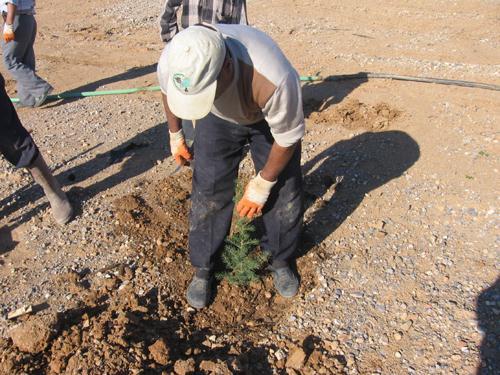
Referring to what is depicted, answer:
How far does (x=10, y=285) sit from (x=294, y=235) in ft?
7.06

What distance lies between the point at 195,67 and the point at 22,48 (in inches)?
200

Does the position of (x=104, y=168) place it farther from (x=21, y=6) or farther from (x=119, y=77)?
(x=119, y=77)

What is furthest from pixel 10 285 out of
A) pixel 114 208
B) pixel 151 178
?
pixel 151 178

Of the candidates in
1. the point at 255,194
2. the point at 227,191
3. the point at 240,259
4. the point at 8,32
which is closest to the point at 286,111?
the point at 255,194

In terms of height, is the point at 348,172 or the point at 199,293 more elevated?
the point at 199,293

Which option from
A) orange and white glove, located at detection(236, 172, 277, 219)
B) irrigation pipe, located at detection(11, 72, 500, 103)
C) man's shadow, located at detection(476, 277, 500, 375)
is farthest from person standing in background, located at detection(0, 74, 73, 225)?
man's shadow, located at detection(476, 277, 500, 375)

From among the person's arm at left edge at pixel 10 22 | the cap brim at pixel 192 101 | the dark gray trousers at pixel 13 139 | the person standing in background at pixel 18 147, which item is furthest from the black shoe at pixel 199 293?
the person's arm at left edge at pixel 10 22

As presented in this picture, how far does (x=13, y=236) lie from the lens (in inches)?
158

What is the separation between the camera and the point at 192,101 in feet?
6.97

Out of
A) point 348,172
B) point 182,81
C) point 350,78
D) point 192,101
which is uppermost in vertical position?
point 182,81

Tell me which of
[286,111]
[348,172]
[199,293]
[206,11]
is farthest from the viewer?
[348,172]

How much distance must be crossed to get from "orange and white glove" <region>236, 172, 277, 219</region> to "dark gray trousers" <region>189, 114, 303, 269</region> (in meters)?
0.22

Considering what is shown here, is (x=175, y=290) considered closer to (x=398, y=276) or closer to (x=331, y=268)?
(x=331, y=268)

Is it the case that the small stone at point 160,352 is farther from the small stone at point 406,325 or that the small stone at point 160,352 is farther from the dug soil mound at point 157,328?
the small stone at point 406,325
